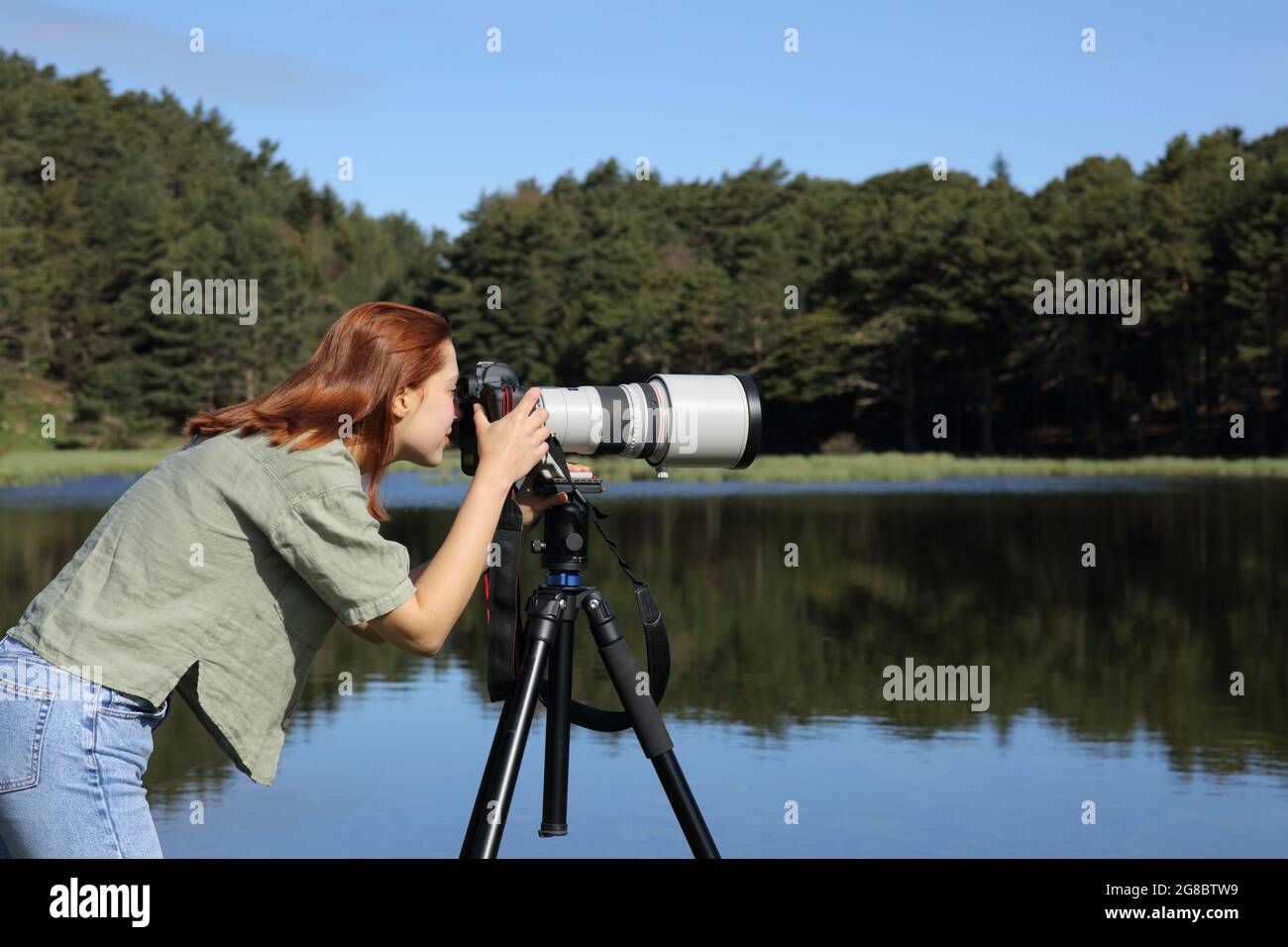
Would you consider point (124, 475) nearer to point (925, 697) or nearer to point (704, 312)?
point (704, 312)

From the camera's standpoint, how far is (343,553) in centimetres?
239

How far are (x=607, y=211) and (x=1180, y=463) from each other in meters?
38.5

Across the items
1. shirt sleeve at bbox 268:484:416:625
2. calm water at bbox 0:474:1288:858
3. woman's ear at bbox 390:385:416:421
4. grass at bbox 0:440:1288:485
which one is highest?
woman's ear at bbox 390:385:416:421

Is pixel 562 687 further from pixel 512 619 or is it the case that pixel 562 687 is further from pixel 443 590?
pixel 443 590

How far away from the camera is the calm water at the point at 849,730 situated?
17.2 feet

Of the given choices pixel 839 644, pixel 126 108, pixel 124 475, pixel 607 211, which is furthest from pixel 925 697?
pixel 126 108

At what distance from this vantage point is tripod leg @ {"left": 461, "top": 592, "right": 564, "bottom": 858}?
9.93 feet

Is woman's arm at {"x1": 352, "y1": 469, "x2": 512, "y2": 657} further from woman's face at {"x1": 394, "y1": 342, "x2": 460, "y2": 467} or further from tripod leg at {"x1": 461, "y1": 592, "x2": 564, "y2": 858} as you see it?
tripod leg at {"x1": 461, "y1": 592, "x2": 564, "y2": 858}

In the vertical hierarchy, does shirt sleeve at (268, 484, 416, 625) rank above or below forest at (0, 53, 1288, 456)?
below

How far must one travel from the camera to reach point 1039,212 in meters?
64.5

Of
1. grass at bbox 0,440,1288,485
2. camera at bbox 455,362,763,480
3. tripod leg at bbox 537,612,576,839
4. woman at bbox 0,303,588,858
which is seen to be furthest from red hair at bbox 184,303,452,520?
grass at bbox 0,440,1288,485

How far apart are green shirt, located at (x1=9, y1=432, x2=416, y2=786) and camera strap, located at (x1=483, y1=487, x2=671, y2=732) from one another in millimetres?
A: 750

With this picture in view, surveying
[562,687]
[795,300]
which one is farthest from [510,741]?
[795,300]

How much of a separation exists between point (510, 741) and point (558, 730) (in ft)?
0.84
